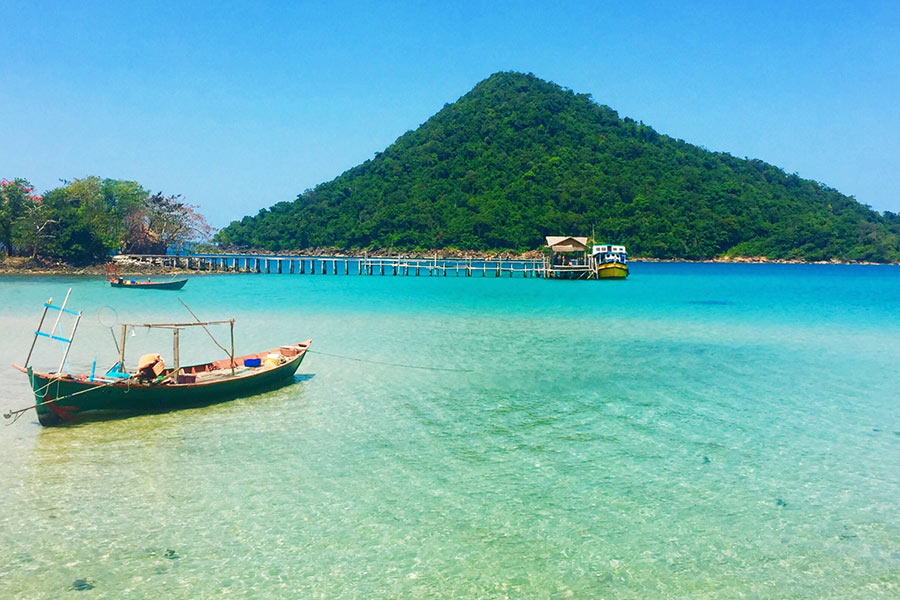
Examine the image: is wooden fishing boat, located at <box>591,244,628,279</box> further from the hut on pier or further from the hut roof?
the hut roof

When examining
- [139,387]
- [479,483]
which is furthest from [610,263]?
[479,483]

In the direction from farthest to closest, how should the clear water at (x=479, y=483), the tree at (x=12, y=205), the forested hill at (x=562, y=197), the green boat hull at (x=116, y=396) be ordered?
the forested hill at (x=562, y=197) → the tree at (x=12, y=205) → the green boat hull at (x=116, y=396) → the clear water at (x=479, y=483)

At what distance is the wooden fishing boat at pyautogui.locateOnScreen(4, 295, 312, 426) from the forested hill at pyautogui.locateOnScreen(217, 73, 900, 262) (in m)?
86.1

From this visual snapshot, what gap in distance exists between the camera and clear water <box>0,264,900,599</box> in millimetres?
6758

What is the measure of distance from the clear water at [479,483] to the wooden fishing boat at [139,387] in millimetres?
359

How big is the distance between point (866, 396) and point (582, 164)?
314 feet

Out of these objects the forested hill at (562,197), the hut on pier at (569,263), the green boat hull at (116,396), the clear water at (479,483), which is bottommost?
the clear water at (479,483)

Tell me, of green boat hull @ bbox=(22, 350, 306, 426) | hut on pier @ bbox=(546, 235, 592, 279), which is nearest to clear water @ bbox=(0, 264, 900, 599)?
green boat hull @ bbox=(22, 350, 306, 426)

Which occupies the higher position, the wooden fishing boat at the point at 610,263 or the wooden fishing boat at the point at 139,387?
the wooden fishing boat at the point at 610,263

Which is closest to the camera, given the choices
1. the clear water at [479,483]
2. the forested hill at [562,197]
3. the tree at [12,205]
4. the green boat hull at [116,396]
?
the clear water at [479,483]

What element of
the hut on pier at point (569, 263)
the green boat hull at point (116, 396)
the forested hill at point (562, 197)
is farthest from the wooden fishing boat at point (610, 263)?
the green boat hull at point (116, 396)

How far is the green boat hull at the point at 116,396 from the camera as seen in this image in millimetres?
10977

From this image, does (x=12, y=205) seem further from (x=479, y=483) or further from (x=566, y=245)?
(x=479, y=483)

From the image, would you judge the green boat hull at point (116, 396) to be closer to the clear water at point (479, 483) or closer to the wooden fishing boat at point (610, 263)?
the clear water at point (479, 483)
